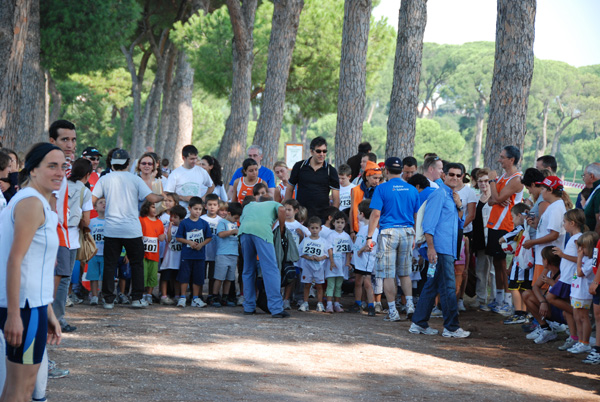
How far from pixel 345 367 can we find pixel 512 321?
142 inches

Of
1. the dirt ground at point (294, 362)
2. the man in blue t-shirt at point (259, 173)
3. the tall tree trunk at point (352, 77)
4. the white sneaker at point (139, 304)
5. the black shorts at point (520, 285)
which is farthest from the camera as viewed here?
the tall tree trunk at point (352, 77)

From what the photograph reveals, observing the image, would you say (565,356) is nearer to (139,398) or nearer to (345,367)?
(345,367)

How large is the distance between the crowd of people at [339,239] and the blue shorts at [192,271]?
2cm

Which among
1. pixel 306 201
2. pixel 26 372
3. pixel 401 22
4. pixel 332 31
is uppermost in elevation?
pixel 332 31

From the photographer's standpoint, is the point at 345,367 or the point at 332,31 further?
the point at 332,31

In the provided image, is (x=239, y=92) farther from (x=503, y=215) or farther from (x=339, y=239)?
(x=503, y=215)

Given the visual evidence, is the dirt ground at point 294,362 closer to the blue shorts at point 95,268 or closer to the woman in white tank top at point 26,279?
the blue shorts at point 95,268

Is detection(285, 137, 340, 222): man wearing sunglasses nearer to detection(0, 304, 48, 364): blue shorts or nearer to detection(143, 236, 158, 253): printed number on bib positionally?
detection(143, 236, 158, 253): printed number on bib

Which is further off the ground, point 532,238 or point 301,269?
point 532,238

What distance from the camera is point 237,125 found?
1938 cm

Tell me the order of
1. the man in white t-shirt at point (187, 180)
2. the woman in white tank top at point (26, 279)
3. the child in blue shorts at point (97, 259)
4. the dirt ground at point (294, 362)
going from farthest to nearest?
the man in white t-shirt at point (187, 180) < the child in blue shorts at point (97, 259) < the dirt ground at point (294, 362) < the woman in white tank top at point (26, 279)

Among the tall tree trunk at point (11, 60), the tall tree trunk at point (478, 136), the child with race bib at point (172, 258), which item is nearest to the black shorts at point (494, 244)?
the child with race bib at point (172, 258)

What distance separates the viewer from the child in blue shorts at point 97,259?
32.3 ft

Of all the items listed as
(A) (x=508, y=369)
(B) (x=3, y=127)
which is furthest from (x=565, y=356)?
(B) (x=3, y=127)
